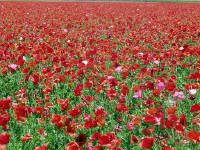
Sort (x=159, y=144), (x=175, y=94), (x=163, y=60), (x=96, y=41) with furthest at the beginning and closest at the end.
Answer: (x=96, y=41)
(x=163, y=60)
(x=175, y=94)
(x=159, y=144)

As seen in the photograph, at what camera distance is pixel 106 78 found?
3.25 meters

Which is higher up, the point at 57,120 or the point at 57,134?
the point at 57,120

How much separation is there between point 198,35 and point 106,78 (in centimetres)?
517

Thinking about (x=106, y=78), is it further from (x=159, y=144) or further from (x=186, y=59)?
(x=186, y=59)

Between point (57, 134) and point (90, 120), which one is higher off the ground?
point (90, 120)

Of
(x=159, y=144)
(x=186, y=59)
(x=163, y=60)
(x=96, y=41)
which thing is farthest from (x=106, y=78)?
(x=96, y=41)

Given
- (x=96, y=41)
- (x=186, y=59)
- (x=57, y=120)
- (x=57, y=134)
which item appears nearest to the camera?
(x=57, y=120)

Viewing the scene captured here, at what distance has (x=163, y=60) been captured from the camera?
456 centimetres

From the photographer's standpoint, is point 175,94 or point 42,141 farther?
point 175,94

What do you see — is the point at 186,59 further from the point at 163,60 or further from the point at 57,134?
the point at 57,134

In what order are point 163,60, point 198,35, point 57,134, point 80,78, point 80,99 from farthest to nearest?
point 198,35 < point 163,60 < point 80,78 < point 80,99 < point 57,134

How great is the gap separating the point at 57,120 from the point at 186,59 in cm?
355

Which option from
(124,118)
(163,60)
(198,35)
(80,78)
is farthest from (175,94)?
(198,35)

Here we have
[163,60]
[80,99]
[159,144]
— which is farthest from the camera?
[163,60]
